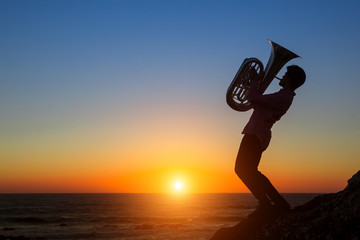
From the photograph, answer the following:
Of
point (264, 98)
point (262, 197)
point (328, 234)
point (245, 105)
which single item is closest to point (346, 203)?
point (328, 234)

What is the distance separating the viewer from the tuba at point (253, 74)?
17.0ft

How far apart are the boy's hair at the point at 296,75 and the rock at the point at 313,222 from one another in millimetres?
1450

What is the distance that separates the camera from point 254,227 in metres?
5.02

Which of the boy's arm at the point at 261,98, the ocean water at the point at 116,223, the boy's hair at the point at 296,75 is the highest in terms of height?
the boy's hair at the point at 296,75

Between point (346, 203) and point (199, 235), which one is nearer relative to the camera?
point (346, 203)

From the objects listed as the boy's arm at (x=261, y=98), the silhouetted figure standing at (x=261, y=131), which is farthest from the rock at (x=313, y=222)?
the boy's arm at (x=261, y=98)

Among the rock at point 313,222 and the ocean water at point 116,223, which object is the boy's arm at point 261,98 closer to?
the rock at point 313,222

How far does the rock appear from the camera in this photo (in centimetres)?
376

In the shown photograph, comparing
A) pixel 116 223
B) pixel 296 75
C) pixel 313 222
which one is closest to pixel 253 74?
pixel 296 75

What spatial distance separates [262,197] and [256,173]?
36 centimetres

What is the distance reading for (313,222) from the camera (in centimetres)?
416

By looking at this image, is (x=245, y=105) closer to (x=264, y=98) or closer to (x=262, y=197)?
(x=264, y=98)

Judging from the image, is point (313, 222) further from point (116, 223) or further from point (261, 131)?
point (116, 223)

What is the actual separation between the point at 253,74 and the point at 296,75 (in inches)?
26.0
